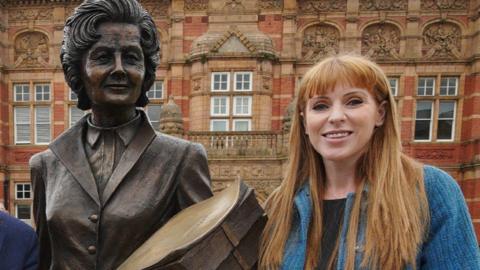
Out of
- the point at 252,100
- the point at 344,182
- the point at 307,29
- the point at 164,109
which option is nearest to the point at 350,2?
the point at 307,29

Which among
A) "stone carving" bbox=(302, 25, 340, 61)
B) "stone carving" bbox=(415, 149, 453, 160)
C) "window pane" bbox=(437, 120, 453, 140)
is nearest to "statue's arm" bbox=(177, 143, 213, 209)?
"stone carving" bbox=(302, 25, 340, 61)

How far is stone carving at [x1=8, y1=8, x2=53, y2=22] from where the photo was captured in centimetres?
1277

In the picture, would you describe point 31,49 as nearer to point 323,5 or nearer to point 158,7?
point 158,7

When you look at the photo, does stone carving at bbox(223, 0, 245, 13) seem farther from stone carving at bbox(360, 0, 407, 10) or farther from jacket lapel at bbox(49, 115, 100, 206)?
jacket lapel at bbox(49, 115, 100, 206)

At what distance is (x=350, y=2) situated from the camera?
40.0 feet

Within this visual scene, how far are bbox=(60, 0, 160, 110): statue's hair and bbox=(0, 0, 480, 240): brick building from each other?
34.2ft

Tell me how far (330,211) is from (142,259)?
2.05ft

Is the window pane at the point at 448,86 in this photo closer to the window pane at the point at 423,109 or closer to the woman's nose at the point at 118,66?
the window pane at the point at 423,109

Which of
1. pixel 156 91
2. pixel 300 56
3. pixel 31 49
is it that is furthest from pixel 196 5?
pixel 31 49

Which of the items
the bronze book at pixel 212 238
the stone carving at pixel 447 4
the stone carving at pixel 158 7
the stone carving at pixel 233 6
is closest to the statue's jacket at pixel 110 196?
the bronze book at pixel 212 238

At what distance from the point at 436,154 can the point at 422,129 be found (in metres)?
0.78

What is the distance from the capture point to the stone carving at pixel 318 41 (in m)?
12.4

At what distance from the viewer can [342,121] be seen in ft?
4.41

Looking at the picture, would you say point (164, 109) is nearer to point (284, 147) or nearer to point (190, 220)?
point (284, 147)
